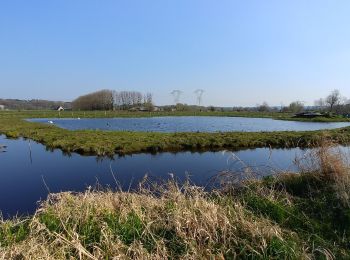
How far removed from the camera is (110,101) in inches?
5340

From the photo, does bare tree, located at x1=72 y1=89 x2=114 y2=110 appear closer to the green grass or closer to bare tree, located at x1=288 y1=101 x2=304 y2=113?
bare tree, located at x1=288 y1=101 x2=304 y2=113

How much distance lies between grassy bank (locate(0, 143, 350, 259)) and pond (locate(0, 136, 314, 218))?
3.30 m

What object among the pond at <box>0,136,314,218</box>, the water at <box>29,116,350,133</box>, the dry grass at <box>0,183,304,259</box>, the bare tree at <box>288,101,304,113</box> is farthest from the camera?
the bare tree at <box>288,101,304,113</box>

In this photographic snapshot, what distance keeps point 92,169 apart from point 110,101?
4756 inches

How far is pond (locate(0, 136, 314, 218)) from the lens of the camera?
13000 mm

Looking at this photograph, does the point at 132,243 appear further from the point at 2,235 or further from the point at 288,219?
the point at 288,219

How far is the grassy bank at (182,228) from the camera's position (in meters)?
4.78

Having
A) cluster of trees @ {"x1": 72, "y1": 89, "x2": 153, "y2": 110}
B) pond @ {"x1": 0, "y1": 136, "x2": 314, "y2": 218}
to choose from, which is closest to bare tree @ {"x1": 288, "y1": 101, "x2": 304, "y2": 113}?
cluster of trees @ {"x1": 72, "y1": 89, "x2": 153, "y2": 110}

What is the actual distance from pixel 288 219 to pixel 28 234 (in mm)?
4844

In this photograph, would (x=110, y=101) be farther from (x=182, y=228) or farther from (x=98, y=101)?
(x=182, y=228)

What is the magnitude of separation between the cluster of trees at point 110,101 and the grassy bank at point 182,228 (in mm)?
119054

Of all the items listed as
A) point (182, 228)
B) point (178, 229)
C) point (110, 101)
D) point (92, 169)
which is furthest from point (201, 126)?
point (110, 101)

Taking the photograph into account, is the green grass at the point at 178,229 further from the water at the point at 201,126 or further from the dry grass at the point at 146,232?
the water at the point at 201,126

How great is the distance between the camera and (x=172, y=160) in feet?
68.9
